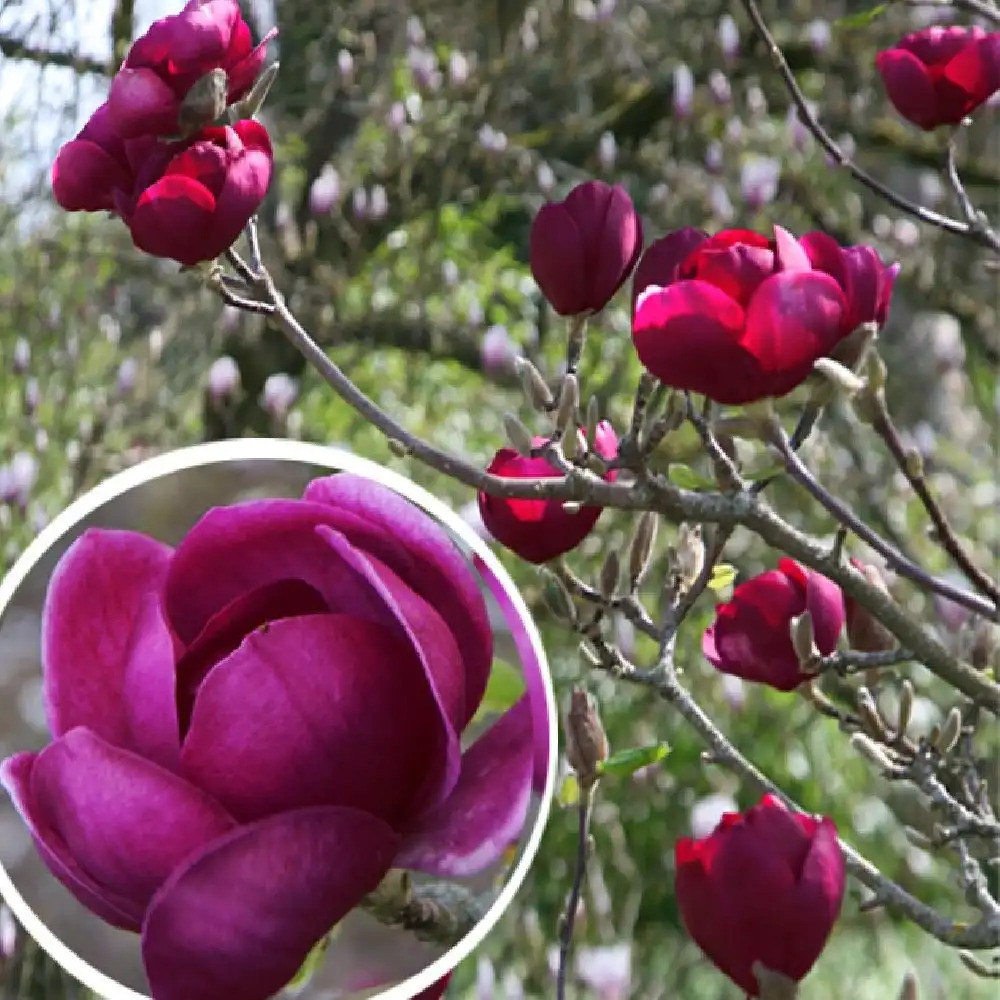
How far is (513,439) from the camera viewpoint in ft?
1.38

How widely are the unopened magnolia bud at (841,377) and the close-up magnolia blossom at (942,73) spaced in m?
0.30

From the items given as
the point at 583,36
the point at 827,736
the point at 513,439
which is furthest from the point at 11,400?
the point at 513,439

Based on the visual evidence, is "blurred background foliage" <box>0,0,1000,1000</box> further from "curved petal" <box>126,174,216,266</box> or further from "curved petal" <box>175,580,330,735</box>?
"curved petal" <box>175,580,330,735</box>

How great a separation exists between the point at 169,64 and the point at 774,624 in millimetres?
286

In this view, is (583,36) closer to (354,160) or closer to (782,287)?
(354,160)

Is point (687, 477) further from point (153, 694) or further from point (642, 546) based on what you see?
point (153, 694)

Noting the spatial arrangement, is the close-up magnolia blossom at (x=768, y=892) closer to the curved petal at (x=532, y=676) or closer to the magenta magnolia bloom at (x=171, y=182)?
the curved petal at (x=532, y=676)

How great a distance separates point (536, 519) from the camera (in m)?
0.44

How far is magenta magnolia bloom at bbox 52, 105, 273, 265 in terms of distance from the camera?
15.1 inches

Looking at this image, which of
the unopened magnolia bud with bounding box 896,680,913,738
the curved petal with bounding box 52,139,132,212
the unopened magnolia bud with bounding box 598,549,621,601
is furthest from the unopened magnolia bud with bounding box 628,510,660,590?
the curved petal with bounding box 52,139,132,212

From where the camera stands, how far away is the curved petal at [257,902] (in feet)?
0.89

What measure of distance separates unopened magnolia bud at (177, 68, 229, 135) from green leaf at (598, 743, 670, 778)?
9.0 inches

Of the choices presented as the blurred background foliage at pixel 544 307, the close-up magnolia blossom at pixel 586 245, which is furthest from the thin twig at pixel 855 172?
the blurred background foliage at pixel 544 307

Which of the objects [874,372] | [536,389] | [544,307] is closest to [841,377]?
[874,372]
